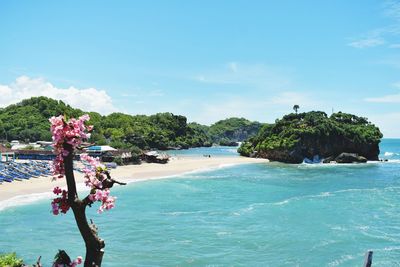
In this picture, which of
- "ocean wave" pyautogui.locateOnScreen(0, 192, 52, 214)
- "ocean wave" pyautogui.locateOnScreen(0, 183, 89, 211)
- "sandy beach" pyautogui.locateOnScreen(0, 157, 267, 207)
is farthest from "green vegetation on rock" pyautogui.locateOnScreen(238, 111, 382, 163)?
"ocean wave" pyautogui.locateOnScreen(0, 192, 52, 214)

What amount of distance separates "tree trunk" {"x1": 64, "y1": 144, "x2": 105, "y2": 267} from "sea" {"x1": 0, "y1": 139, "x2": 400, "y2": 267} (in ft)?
57.5

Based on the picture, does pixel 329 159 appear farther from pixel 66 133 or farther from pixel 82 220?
pixel 66 133

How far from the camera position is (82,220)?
21.8 ft

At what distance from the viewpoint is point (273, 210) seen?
38.9 metres

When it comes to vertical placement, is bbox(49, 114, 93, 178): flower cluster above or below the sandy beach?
above

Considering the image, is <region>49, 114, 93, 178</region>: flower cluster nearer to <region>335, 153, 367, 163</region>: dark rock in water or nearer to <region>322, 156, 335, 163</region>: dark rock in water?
<region>335, 153, 367, 163</region>: dark rock in water

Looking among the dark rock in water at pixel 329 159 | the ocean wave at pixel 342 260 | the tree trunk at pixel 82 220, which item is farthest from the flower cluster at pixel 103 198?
the dark rock in water at pixel 329 159

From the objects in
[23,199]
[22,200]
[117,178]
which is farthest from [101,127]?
[22,200]

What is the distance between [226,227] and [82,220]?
26436 millimetres

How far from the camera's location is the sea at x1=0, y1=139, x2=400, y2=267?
81.8 ft

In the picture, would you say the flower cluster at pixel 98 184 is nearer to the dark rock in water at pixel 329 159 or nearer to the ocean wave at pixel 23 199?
the ocean wave at pixel 23 199

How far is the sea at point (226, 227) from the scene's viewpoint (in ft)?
→ 81.8

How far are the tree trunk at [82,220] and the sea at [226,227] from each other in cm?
1753

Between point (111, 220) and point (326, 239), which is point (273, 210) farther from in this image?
point (111, 220)
